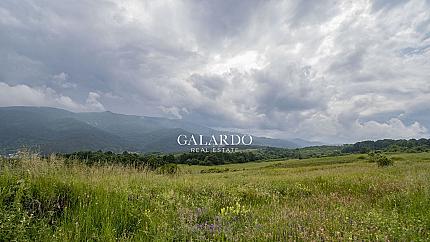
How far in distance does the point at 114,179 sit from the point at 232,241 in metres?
6.31

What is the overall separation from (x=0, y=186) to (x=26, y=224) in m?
1.69

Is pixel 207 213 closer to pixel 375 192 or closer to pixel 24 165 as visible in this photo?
pixel 24 165

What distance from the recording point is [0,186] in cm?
600

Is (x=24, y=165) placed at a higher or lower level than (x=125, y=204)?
higher

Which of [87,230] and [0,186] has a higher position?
[0,186]

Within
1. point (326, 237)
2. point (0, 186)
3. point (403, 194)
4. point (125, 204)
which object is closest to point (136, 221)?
point (125, 204)

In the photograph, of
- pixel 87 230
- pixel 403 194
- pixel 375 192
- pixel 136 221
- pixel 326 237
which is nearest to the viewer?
pixel 326 237

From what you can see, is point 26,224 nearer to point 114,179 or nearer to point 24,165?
point 24,165

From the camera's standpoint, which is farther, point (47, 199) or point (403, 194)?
point (403, 194)

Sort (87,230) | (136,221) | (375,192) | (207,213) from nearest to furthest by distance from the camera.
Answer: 1. (87,230)
2. (136,221)
3. (207,213)
4. (375,192)

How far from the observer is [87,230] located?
5.22 metres

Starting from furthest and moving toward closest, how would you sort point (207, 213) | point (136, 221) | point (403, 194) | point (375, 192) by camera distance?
point (375, 192) → point (403, 194) → point (207, 213) → point (136, 221)

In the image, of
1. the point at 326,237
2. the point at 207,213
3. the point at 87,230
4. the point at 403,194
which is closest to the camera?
the point at 326,237

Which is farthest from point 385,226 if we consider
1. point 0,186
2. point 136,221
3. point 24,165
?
point 24,165
